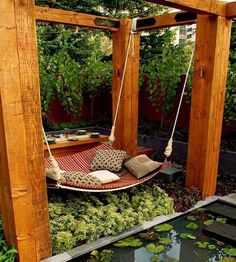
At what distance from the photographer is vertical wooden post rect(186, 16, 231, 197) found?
3186mm

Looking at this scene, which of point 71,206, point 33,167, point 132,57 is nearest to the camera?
point 33,167

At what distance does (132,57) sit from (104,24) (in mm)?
644

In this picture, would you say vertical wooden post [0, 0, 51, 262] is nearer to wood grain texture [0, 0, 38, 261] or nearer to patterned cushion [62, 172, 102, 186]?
wood grain texture [0, 0, 38, 261]

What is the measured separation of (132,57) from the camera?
4.42 metres

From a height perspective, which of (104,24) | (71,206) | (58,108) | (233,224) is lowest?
(233,224)

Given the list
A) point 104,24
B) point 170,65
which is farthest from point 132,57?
point 170,65

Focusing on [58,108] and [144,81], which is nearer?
[144,81]

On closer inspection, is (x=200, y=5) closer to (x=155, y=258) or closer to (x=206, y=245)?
(x=206, y=245)

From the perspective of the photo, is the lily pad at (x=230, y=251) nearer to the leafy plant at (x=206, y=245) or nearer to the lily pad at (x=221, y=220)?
the leafy plant at (x=206, y=245)

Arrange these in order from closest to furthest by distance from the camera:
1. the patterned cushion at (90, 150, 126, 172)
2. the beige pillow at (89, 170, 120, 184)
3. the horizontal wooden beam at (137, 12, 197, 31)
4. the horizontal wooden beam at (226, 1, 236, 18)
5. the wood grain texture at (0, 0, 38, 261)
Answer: the wood grain texture at (0, 0, 38, 261)
the horizontal wooden beam at (226, 1, 236, 18)
the beige pillow at (89, 170, 120, 184)
the horizontal wooden beam at (137, 12, 197, 31)
the patterned cushion at (90, 150, 126, 172)

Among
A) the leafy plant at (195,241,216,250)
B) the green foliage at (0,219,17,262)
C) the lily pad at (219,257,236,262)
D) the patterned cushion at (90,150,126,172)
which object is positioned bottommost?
the leafy plant at (195,241,216,250)

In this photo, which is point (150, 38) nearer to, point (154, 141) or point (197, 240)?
point (154, 141)

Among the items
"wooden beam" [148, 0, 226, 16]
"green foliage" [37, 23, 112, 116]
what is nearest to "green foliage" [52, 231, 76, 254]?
"wooden beam" [148, 0, 226, 16]

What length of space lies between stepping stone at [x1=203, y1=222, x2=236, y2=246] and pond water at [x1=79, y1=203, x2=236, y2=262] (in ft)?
0.15
